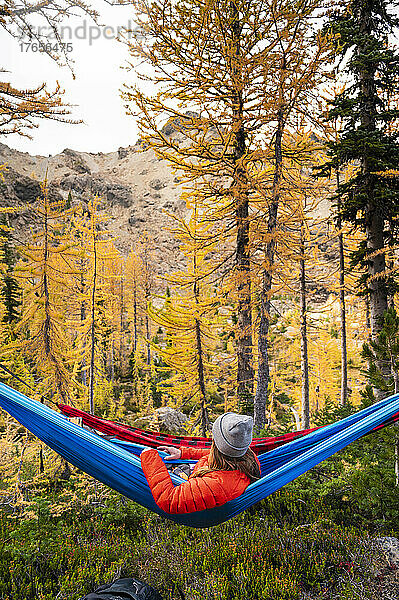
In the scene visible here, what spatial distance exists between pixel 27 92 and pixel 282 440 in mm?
5314

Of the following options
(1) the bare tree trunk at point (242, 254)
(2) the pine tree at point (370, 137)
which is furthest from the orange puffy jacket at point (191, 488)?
(2) the pine tree at point (370, 137)

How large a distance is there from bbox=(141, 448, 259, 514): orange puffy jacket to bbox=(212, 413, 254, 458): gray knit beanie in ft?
0.44

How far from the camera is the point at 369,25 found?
6.34m

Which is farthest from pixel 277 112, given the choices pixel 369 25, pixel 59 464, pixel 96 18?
pixel 59 464

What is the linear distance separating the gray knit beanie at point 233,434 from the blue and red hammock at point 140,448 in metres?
0.25

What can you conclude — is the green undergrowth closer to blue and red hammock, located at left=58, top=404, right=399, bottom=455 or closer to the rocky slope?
blue and red hammock, located at left=58, top=404, right=399, bottom=455

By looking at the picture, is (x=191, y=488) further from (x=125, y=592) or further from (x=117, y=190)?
(x=117, y=190)

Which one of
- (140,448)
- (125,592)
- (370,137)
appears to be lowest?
(125,592)

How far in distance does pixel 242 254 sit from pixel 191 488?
15.7 feet

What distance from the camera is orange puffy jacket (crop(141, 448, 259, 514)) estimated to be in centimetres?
165

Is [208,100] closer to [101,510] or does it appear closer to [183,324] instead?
[183,324]

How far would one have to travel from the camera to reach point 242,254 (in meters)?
6.07

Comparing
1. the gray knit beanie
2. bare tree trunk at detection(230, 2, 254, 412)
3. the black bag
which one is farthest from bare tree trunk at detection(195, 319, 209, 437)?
the gray knit beanie

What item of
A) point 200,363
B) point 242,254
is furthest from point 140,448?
point 200,363
